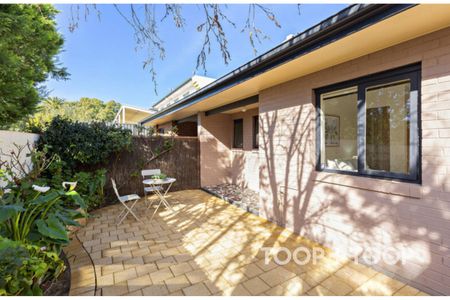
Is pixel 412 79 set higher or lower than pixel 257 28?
lower

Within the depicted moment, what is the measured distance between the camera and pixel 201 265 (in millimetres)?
2688

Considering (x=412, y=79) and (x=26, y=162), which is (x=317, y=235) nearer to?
(x=412, y=79)

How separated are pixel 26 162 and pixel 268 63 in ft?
14.9

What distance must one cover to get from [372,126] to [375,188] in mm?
862

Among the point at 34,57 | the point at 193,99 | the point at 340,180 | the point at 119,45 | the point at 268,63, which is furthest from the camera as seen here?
Answer: the point at 34,57

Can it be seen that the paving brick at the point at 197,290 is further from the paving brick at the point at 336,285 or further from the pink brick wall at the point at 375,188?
the pink brick wall at the point at 375,188

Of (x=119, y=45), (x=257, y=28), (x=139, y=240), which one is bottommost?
(x=139, y=240)

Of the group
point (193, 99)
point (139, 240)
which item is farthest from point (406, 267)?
point (193, 99)

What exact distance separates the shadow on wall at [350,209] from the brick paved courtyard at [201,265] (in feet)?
0.77

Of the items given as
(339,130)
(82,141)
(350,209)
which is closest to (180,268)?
(350,209)

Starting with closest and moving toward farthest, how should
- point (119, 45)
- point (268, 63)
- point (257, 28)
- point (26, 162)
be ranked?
point (257, 28) → point (119, 45) → point (268, 63) → point (26, 162)

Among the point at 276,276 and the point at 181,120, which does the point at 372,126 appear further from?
the point at 181,120

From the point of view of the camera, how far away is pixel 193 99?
5902 mm

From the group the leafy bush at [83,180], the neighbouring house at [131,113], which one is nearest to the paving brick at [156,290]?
the leafy bush at [83,180]
